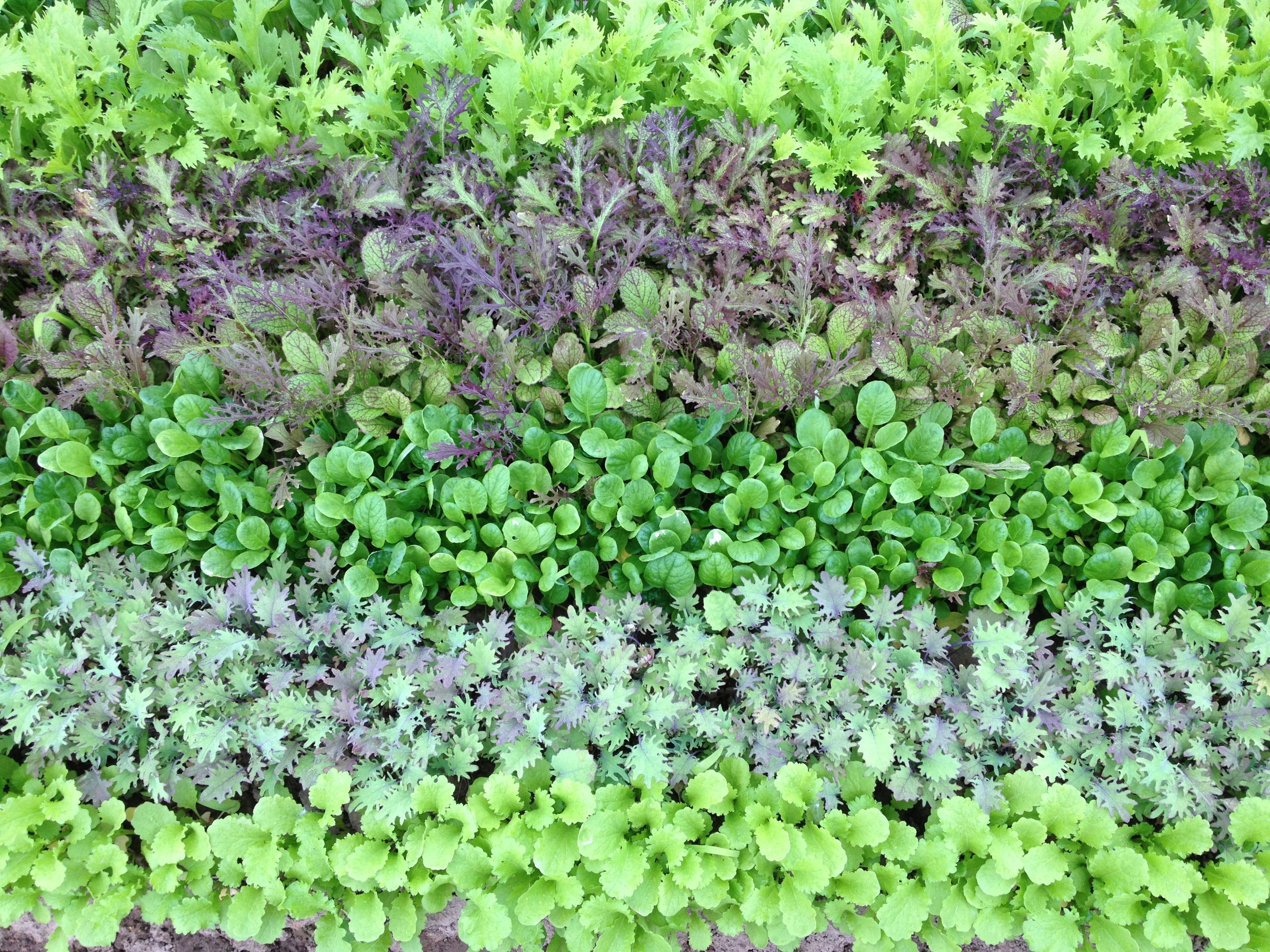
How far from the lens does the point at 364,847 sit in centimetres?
222

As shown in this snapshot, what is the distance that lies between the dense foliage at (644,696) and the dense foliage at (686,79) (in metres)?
1.47

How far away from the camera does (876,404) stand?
256 centimetres

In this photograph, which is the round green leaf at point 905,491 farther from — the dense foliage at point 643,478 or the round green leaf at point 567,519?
the round green leaf at point 567,519

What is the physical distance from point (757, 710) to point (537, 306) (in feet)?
4.35

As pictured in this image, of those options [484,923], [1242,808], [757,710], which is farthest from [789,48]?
[484,923]

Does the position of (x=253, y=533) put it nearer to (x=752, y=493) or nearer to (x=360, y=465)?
(x=360, y=465)

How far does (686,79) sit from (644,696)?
2.20 metres

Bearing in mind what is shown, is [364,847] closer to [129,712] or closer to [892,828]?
[129,712]

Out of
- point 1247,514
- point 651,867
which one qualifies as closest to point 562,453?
point 651,867

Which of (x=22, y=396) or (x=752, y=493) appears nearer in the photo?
(x=752, y=493)

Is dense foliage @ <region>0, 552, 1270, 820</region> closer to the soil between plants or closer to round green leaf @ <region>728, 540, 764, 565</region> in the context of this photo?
round green leaf @ <region>728, 540, 764, 565</region>

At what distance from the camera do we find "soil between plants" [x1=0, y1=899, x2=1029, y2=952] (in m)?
2.45

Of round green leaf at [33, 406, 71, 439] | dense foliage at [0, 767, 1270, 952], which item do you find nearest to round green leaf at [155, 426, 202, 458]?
round green leaf at [33, 406, 71, 439]

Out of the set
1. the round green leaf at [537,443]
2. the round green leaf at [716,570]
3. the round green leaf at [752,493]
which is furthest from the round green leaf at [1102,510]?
the round green leaf at [537,443]
